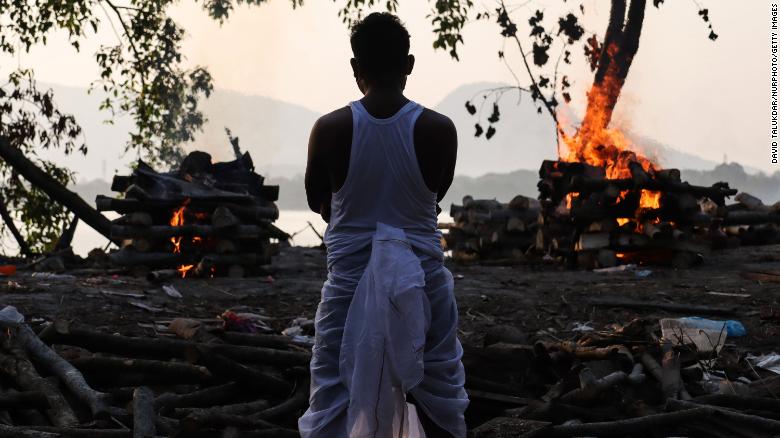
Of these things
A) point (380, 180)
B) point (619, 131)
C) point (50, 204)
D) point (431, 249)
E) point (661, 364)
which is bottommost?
point (661, 364)

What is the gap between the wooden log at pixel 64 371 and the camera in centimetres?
521

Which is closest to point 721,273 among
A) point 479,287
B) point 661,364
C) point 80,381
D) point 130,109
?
point 479,287

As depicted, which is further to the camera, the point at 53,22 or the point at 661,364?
the point at 53,22

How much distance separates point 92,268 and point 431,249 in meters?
11.6

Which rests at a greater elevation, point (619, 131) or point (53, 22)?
point (53, 22)

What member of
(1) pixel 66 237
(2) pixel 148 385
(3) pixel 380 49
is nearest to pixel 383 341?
(3) pixel 380 49

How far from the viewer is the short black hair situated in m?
3.53

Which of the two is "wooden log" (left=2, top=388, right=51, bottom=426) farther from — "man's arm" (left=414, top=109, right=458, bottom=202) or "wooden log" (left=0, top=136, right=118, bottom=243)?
"wooden log" (left=0, top=136, right=118, bottom=243)

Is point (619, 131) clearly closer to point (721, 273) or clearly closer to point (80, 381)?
point (721, 273)

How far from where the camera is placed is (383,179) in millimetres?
3494

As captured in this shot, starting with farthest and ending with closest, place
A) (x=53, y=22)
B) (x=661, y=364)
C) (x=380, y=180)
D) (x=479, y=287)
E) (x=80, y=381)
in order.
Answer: (x=53, y=22)
(x=479, y=287)
(x=661, y=364)
(x=80, y=381)
(x=380, y=180)

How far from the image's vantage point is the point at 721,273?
12672 mm

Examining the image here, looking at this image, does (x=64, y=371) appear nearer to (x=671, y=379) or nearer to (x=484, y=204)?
(x=671, y=379)

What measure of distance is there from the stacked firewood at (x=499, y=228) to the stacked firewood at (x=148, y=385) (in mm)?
10330
